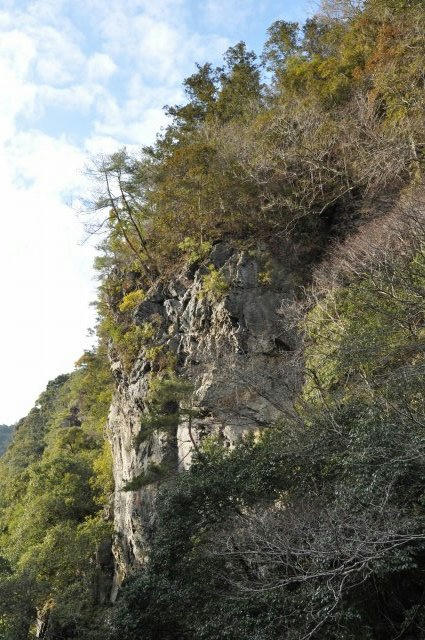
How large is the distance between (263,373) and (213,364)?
2337mm

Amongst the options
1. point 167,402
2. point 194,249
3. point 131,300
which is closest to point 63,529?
point 167,402

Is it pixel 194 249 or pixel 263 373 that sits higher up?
pixel 194 249

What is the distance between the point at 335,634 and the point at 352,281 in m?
9.05

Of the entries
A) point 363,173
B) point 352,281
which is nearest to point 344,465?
point 352,281

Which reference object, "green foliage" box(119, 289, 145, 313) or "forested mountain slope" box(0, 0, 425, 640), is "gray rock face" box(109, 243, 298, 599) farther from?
"green foliage" box(119, 289, 145, 313)

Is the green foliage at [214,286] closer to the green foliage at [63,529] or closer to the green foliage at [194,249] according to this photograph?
the green foliage at [194,249]

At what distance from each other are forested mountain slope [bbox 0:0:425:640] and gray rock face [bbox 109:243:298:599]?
0.08 meters

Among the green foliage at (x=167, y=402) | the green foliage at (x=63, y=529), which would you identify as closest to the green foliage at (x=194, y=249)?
the green foliage at (x=167, y=402)

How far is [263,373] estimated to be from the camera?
13258mm

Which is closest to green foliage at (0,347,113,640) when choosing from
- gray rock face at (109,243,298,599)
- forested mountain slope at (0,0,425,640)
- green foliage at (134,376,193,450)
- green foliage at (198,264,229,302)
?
forested mountain slope at (0,0,425,640)

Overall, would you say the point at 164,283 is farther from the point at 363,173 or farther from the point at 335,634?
the point at 335,634

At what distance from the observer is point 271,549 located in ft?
28.2

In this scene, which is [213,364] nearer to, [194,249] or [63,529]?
[194,249]

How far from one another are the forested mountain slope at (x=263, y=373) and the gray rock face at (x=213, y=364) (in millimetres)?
76
